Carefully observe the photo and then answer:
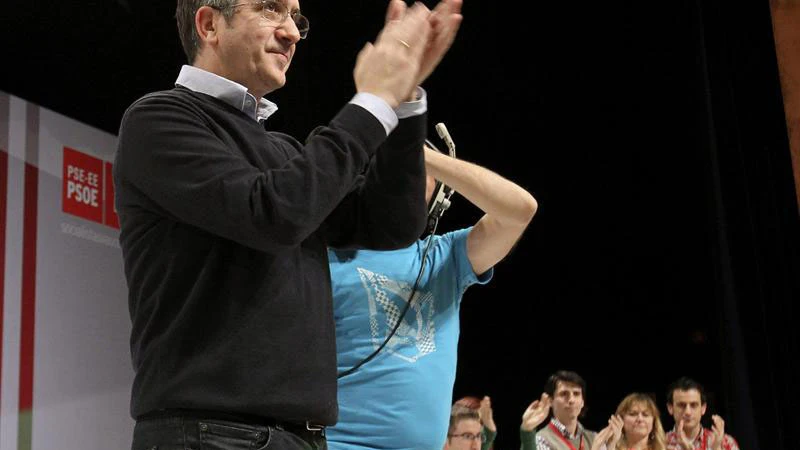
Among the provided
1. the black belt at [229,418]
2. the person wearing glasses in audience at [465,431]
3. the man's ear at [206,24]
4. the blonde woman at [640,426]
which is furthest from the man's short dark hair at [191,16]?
the blonde woman at [640,426]

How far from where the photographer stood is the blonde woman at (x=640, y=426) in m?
4.96

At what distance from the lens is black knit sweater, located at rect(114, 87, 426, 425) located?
1.00 meters

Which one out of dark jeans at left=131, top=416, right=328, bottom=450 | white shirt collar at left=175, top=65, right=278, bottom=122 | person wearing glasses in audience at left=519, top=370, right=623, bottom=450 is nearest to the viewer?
dark jeans at left=131, top=416, right=328, bottom=450

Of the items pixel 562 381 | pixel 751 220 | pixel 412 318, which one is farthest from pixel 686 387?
pixel 412 318

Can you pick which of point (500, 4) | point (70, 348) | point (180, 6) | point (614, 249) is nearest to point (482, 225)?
point (180, 6)

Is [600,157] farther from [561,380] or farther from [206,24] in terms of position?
[206,24]

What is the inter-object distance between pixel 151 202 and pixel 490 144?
4226mm

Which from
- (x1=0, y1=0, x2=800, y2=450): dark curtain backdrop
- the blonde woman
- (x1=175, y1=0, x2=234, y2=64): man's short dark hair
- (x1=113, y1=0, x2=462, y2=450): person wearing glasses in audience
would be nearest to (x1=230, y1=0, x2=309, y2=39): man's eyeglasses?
(x1=175, y1=0, x2=234, y2=64): man's short dark hair

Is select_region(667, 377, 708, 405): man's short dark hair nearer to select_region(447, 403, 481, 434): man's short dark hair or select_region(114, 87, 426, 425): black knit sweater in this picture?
select_region(447, 403, 481, 434): man's short dark hair

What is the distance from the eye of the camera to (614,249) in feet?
18.0

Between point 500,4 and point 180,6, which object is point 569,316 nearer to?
point 500,4

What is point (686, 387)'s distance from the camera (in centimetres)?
515

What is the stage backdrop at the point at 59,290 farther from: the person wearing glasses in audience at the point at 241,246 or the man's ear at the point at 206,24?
the person wearing glasses in audience at the point at 241,246

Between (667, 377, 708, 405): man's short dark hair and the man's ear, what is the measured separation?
4.35 m
